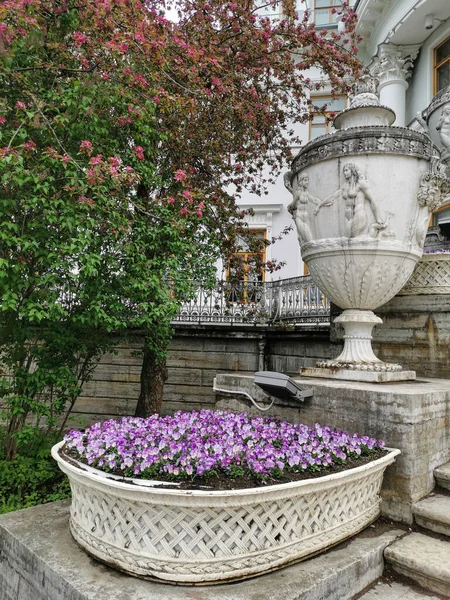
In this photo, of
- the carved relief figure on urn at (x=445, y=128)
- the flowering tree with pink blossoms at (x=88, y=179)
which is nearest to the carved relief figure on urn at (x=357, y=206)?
the flowering tree with pink blossoms at (x=88, y=179)

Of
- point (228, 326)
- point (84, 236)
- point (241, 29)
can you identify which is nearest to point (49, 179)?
point (84, 236)

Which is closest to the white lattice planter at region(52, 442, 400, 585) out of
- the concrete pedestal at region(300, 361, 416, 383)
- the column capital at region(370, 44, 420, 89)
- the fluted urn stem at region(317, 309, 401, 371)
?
the concrete pedestal at region(300, 361, 416, 383)

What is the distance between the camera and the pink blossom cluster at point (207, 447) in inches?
80.6

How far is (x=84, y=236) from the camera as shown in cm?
353

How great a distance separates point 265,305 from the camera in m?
9.34

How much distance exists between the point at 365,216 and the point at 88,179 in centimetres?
233

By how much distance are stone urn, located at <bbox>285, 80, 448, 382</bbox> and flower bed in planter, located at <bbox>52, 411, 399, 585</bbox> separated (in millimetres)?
1269

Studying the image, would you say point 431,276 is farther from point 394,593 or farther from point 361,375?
point 394,593

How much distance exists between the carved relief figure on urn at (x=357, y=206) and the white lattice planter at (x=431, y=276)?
1.33 meters

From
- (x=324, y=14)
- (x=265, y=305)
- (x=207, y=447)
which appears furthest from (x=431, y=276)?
(x=324, y=14)

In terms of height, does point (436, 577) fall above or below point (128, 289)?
below

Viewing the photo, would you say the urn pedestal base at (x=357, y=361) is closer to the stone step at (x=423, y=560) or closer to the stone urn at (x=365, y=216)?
the stone urn at (x=365, y=216)

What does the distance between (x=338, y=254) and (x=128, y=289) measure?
2.07 metres

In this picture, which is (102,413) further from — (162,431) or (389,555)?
(389,555)
